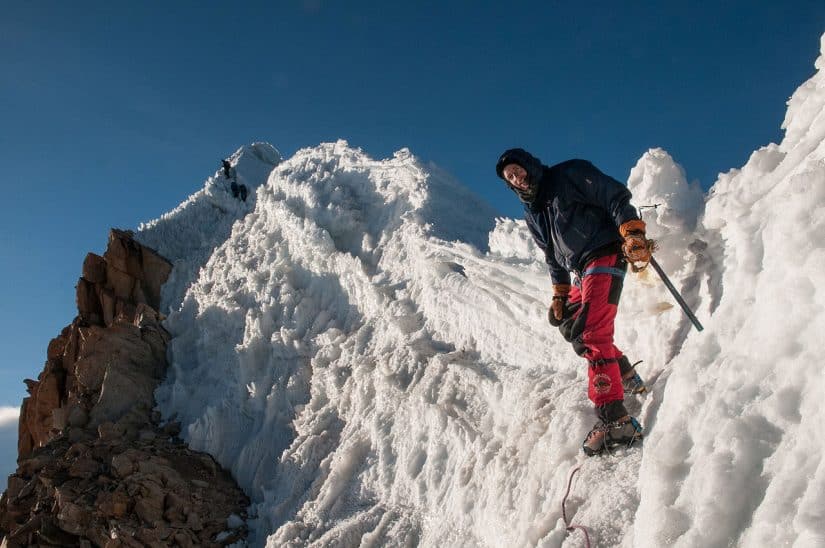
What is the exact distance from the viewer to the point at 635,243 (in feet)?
14.7

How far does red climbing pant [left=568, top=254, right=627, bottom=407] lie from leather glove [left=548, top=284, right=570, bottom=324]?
73 cm

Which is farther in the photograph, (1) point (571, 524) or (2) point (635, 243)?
(1) point (571, 524)

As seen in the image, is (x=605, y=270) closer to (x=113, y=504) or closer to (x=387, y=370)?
(x=387, y=370)

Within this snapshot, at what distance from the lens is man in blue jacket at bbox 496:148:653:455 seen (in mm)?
4711

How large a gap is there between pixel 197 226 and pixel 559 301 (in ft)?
50.3

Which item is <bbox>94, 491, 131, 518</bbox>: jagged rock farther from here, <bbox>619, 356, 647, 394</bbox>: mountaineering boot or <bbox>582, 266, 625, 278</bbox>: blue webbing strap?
<bbox>582, 266, 625, 278</bbox>: blue webbing strap

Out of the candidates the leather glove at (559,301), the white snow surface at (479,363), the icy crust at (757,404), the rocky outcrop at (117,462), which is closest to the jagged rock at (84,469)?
the rocky outcrop at (117,462)

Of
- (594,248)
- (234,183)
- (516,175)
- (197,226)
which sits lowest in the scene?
(594,248)

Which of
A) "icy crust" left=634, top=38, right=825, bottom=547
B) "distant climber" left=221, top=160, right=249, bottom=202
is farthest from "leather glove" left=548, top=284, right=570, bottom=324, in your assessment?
"distant climber" left=221, top=160, right=249, bottom=202

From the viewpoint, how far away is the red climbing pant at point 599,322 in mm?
4785

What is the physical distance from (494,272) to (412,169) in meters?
4.99

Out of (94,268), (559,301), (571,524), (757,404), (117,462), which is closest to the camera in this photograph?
(757,404)

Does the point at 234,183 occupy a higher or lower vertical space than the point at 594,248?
higher

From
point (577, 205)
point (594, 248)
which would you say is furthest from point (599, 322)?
point (577, 205)
